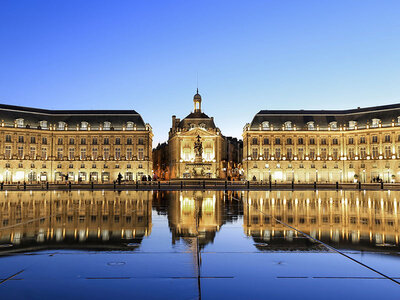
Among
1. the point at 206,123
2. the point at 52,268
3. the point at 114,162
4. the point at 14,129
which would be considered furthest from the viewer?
the point at 206,123

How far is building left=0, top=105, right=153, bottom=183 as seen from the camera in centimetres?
8669

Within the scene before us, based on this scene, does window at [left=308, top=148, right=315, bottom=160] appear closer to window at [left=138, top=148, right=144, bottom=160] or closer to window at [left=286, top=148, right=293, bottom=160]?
window at [left=286, top=148, right=293, bottom=160]

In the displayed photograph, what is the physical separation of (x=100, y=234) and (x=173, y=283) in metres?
5.09

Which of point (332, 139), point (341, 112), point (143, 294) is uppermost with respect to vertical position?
point (341, 112)

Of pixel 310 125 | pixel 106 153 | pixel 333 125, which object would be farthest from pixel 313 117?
pixel 106 153

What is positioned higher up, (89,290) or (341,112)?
(341,112)

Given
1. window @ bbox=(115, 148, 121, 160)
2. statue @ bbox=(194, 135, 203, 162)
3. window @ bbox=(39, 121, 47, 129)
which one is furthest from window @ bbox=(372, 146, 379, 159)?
window @ bbox=(39, 121, 47, 129)

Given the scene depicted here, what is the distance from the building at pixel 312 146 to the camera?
89938mm

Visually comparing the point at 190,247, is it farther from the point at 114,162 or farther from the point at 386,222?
the point at 114,162

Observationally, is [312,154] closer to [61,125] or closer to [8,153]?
[61,125]

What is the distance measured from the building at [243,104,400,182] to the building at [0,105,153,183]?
26.7 m

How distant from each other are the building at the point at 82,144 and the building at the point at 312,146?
87.6 feet

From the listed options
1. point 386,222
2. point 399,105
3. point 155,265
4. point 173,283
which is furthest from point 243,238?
point 399,105

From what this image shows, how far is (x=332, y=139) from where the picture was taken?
9294 centimetres
